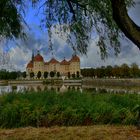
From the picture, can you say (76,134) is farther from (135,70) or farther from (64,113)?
(135,70)

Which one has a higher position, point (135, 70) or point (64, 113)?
point (135, 70)

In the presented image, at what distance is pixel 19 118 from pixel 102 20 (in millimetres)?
3671

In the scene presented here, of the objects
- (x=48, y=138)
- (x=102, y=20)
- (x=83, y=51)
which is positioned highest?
(x=102, y=20)

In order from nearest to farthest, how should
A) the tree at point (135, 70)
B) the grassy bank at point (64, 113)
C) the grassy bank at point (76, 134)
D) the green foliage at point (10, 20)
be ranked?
the grassy bank at point (76, 134), the green foliage at point (10, 20), the grassy bank at point (64, 113), the tree at point (135, 70)

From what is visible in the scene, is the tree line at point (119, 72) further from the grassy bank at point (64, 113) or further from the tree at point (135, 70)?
the grassy bank at point (64, 113)

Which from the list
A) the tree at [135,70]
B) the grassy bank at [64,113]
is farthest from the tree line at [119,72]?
the grassy bank at [64,113]

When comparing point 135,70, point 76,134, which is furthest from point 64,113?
point 135,70

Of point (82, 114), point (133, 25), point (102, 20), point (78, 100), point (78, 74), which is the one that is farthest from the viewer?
point (78, 74)

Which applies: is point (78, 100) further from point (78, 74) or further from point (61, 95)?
point (78, 74)

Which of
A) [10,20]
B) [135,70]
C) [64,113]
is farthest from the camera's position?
[135,70]

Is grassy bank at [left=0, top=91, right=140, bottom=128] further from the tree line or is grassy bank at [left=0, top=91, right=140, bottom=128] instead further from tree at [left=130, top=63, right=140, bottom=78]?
tree at [left=130, top=63, right=140, bottom=78]

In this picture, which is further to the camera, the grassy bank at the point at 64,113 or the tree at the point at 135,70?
the tree at the point at 135,70

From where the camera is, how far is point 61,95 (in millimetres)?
13758

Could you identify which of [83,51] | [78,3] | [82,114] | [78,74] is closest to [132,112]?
[82,114]
